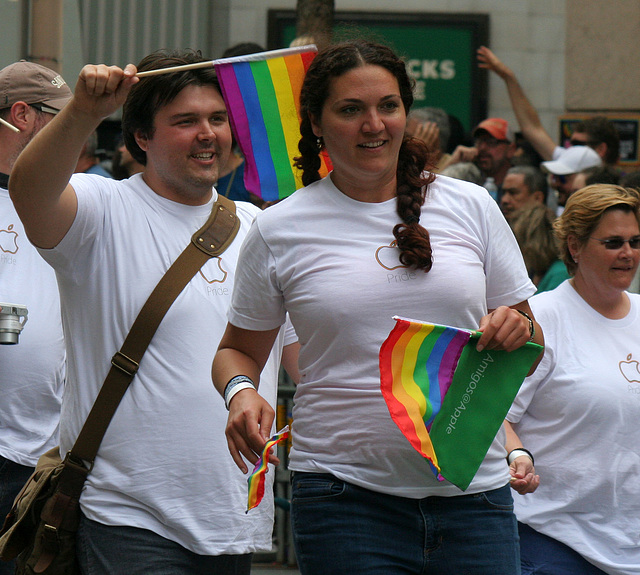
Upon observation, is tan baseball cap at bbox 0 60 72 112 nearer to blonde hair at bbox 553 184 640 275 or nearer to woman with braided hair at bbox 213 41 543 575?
woman with braided hair at bbox 213 41 543 575

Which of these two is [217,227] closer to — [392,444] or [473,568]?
[392,444]

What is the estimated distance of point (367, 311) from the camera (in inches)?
118

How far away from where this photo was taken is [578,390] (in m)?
4.38

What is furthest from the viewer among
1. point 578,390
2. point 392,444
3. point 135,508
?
point 578,390

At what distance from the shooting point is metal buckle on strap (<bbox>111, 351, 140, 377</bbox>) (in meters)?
3.52

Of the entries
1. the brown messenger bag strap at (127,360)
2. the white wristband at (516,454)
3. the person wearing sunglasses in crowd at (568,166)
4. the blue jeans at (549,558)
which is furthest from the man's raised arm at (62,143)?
the person wearing sunglasses in crowd at (568,166)

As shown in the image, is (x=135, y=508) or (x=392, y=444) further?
(x=135, y=508)

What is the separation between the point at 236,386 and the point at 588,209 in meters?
2.31

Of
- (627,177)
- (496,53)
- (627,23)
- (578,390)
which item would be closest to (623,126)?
(627,23)

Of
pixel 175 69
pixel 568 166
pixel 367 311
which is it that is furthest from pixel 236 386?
pixel 568 166

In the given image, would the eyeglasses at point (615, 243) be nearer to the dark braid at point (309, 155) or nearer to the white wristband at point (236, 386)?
the dark braid at point (309, 155)

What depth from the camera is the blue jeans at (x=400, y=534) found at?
2.99 m

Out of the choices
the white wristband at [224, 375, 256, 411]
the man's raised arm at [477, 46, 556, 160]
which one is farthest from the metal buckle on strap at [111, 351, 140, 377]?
the man's raised arm at [477, 46, 556, 160]

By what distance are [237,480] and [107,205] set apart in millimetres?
961
